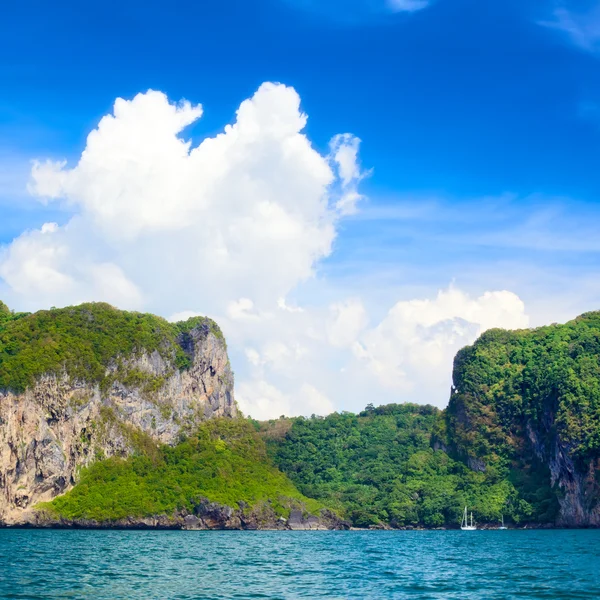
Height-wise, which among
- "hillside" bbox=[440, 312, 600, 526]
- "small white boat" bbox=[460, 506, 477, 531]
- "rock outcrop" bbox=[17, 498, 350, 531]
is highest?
"hillside" bbox=[440, 312, 600, 526]

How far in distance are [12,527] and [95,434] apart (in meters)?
25.3

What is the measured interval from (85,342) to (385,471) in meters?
69.1

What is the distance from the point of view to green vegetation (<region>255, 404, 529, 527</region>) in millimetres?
139125

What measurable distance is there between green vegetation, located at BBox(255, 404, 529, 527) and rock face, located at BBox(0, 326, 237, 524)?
20585 millimetres

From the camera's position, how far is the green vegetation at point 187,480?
12038cm

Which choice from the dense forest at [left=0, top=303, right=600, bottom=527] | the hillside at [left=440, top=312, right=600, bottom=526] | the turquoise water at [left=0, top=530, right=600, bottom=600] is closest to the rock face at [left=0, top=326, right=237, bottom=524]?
the dense forest at [left=0, top=303, right=600, bottom=527]

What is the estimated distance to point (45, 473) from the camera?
117438 mm

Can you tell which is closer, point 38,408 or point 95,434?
point 38,408

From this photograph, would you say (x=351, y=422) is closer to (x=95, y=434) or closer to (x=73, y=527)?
(x=95, y=434)

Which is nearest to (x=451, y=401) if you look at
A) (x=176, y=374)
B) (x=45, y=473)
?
(x=176, y=374)

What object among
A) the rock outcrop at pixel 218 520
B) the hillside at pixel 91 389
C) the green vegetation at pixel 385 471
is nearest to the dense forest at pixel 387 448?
the green vegetation at pixel 385 471

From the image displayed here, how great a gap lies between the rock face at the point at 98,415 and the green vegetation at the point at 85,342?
1320 millimetres

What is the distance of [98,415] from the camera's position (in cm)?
13288

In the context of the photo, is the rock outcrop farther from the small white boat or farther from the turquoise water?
the turquoise water
